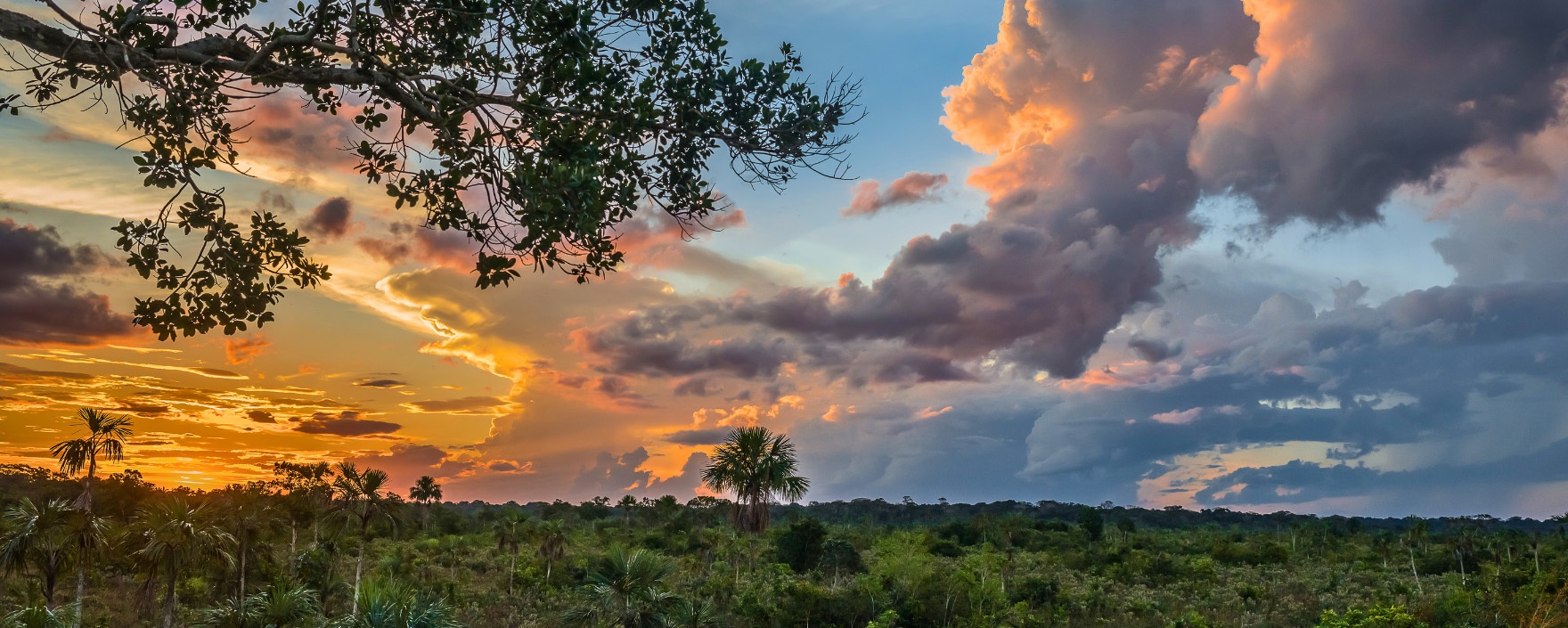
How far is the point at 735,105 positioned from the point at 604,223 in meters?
1.89

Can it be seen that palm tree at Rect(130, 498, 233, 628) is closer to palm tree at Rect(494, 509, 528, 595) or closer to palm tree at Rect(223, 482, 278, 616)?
palm tree at Rect(223, 482, 278, 616)

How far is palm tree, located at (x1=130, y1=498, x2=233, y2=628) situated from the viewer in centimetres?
3253

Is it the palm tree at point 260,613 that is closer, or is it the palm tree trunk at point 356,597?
the palm tree trunk at point 356,597

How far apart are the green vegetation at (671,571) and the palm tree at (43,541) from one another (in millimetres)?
77

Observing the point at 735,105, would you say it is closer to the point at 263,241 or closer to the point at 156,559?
the point at 263,241

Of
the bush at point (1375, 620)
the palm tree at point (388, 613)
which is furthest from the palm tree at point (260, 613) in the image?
the bush at point (1375, 620)

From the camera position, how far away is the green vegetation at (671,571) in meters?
30.3

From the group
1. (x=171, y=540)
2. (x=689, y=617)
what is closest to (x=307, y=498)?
(x=171, y=540)

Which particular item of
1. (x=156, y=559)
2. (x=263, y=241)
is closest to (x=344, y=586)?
(x=156, y=559)

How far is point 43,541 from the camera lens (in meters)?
30.6

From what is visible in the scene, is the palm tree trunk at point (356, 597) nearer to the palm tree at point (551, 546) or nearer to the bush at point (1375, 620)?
the palm tree at point (551, 546)

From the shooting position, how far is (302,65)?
26.1 feet

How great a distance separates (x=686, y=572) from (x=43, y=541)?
1456 inches

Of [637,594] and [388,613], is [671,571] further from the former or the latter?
[388,613]
